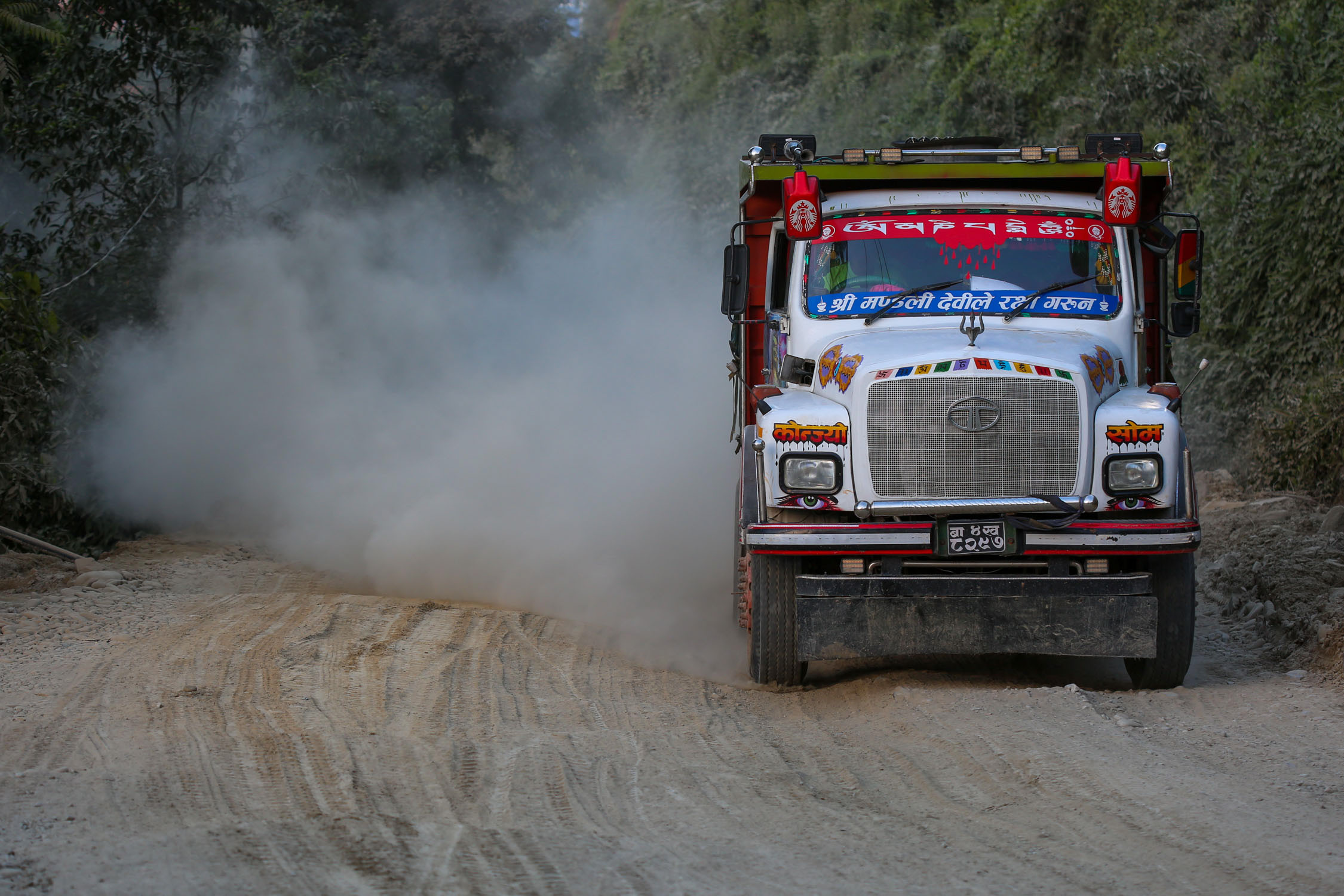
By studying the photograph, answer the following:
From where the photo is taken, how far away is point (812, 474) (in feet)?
19.7

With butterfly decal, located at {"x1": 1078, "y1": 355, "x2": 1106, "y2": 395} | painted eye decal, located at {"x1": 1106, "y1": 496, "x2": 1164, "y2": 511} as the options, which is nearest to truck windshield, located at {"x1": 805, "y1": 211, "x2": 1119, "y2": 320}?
butterfly decal, located at {"x1": 1078, "y1": 355, "x2": 1106, "y2": 395}

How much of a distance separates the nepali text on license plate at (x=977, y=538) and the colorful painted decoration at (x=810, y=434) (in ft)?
2.11

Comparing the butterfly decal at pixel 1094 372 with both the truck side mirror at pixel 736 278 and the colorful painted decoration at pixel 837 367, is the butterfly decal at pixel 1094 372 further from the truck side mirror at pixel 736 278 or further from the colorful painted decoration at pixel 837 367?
the truck side mirror at pixel 736 278

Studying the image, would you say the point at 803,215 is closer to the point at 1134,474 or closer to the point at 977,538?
the point at 977,538

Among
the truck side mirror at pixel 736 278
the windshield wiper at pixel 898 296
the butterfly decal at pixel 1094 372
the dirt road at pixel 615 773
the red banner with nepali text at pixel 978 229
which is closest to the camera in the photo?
the dirt road at pixel 615 773

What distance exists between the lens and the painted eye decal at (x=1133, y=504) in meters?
5.90

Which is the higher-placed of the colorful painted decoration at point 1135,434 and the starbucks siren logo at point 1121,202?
the starbucks siren logo at point 1121,202

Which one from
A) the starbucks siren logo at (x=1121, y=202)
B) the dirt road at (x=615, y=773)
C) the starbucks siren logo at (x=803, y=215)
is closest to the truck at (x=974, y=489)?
the dirt road at (x=615, y=773)

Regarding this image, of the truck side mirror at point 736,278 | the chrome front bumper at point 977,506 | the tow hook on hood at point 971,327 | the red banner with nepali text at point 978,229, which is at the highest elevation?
the red banner with nepali text at point 978,229

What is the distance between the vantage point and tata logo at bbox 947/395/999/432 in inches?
230

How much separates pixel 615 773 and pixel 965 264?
3.50 metres

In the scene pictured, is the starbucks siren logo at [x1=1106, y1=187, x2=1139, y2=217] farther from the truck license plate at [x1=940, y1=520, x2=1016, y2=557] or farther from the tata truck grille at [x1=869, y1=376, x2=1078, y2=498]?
the truck license plate at [x1=940, y1=520, x2=1016, y2=557]

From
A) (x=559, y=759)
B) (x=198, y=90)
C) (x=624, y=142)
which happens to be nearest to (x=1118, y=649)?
(x=559, y=759)

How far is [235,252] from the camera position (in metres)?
13.3
